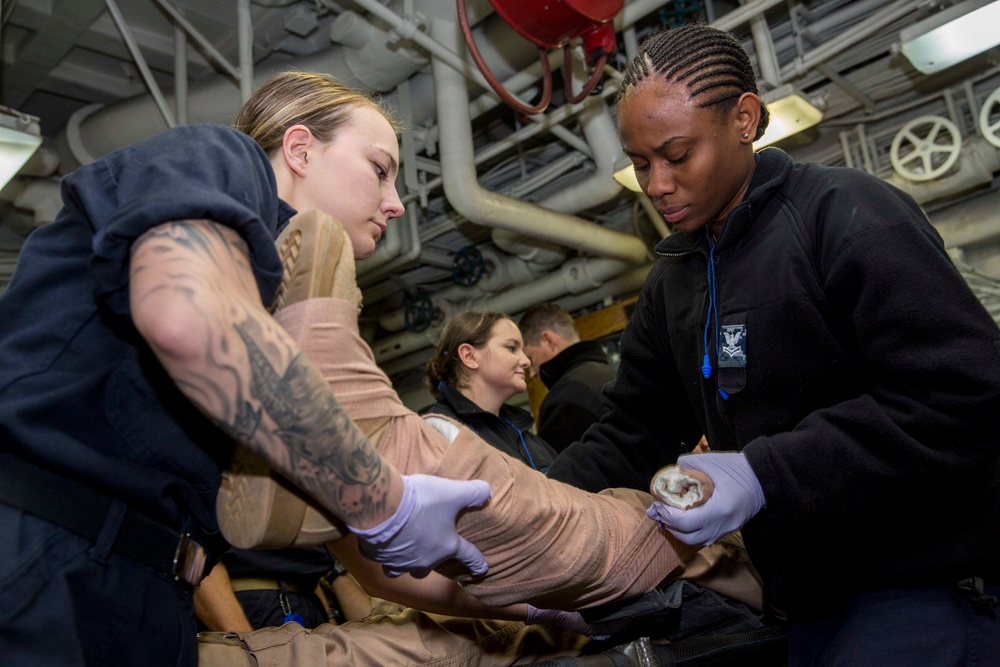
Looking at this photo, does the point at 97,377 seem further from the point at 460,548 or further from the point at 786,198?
the point at 786,198

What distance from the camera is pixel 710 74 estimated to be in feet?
4.99

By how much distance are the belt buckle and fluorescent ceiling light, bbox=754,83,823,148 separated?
2.98 metres

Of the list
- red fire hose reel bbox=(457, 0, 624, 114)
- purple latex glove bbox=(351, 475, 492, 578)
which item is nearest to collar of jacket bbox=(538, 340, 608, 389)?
red fire hose reel bbox=(457, 0, 624, 114)

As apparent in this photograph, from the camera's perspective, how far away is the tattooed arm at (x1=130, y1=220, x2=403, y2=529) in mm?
811

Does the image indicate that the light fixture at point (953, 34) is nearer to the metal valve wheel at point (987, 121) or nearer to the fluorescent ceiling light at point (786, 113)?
the fluorescent ceiling light at point (786, 113)

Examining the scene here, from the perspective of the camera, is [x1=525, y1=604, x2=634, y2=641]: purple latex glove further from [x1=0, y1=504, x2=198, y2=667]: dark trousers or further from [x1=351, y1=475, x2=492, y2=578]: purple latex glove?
[x1=0, y1=504, x2=198, y2=667]: dark trousers

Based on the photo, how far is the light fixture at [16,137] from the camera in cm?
283

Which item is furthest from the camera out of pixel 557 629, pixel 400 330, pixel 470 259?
pixel 400 330

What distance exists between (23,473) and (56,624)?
0.18 meters

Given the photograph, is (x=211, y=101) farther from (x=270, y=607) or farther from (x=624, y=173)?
(x=270, y=607)

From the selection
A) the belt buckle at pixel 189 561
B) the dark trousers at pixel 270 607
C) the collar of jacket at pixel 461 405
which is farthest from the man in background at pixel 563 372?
the belt buckle at pixel 189 561

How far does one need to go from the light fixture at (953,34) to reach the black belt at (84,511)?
340 centimetres

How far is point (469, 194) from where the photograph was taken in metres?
3.97

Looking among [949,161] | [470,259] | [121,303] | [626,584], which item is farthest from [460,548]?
[470,259]
